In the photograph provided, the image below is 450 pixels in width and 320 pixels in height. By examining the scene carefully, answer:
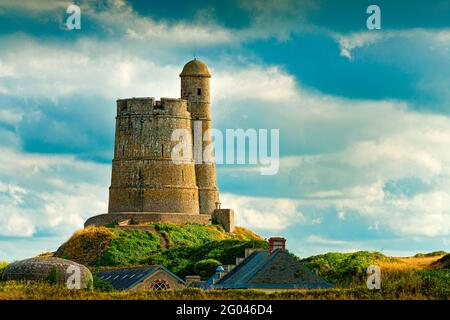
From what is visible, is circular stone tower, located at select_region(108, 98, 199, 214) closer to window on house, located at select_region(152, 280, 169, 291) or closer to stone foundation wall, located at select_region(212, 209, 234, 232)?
stone foundation wall, located at select_region(212, 209, 234, 232)

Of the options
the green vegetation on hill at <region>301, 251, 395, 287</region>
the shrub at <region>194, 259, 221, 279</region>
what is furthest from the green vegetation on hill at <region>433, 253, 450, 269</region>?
the shrub at <region>194, 259, 221, 279</region>

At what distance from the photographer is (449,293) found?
171ft

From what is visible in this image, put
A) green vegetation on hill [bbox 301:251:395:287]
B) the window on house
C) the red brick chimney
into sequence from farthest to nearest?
the window on house
green vegetation on hill [bbox 301:251:395:287]
the red brick chimney

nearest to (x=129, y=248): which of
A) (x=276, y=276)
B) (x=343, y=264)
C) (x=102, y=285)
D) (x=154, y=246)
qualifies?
(x=154, y=246)

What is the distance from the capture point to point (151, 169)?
8794 cm

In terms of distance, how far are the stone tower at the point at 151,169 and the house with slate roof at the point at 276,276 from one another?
2932 centimetres

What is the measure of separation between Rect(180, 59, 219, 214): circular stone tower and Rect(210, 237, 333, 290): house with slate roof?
3213 cm

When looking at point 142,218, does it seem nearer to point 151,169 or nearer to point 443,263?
point 151,169

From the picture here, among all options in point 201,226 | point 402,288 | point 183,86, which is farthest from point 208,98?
point 402,288

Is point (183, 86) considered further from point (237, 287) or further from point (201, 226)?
point (237, 287)

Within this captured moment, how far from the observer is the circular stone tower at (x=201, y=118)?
295ft

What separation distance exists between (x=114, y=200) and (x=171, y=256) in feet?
33.5

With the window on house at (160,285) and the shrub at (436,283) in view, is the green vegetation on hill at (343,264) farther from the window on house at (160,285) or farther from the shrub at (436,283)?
→ the window on house at (160,285)

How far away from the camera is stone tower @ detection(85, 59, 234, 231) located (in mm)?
87625
